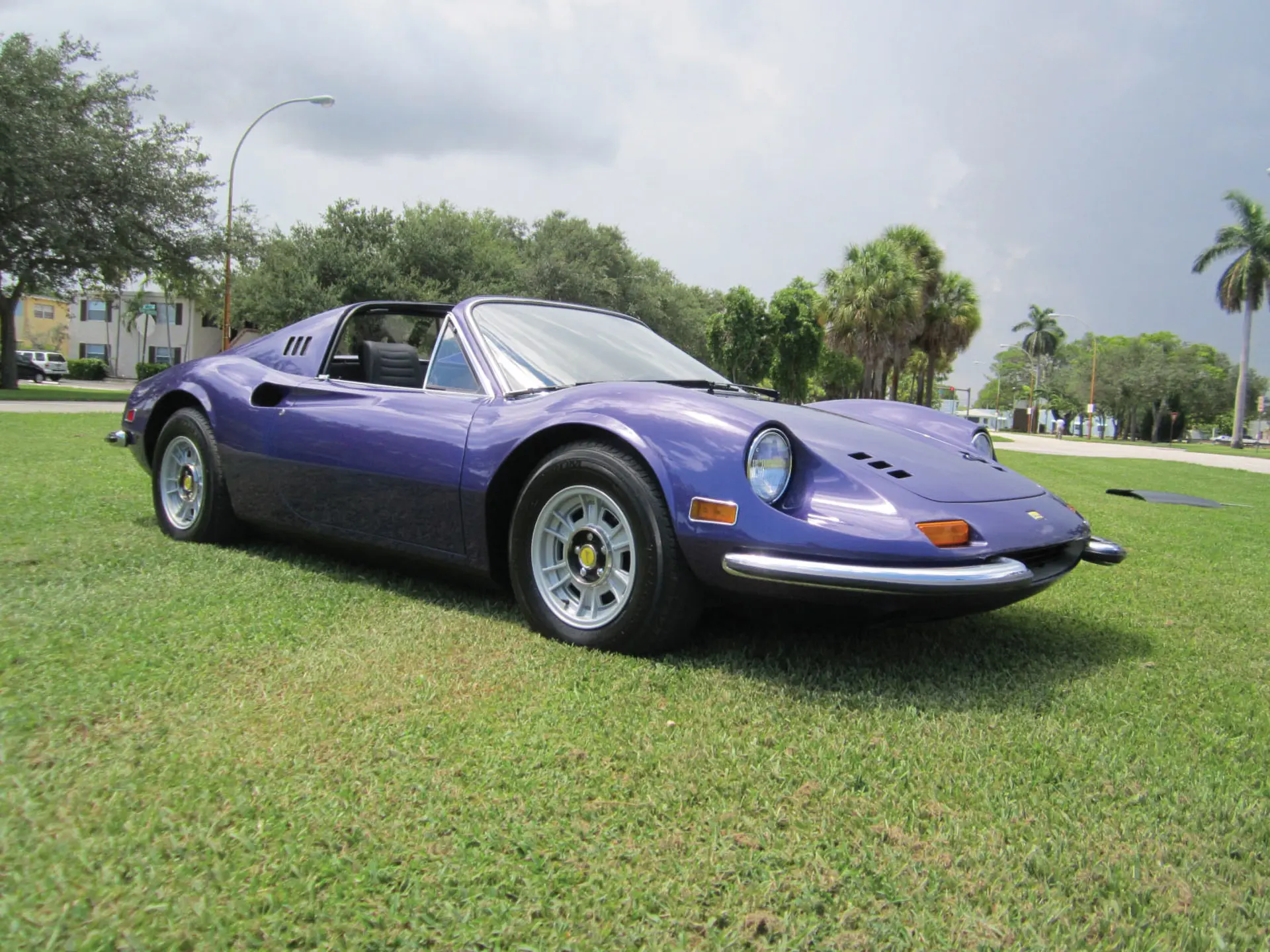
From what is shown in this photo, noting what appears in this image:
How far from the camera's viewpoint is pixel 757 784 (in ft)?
6.43

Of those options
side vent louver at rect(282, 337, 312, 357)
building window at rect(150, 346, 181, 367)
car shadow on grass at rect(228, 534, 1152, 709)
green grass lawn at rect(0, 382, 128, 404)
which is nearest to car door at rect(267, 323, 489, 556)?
car shadow on grass at rect(228, 534, 1152, 709)

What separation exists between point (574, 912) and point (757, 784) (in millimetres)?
599

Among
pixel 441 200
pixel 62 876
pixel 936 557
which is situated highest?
pixel 441 200

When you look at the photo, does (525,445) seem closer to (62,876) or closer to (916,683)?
(916,683)

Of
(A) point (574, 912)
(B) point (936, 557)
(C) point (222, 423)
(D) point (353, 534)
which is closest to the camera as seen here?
(A) point (574, 912)

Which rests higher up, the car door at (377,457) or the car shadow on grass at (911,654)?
the car door at (377,457)

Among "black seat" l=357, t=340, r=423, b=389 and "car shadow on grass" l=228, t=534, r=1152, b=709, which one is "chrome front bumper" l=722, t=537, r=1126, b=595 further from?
"black seat" l=357, t=340, r=423, b=389

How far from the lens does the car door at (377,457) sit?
126 inches

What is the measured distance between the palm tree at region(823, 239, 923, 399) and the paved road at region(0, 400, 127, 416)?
25321mm

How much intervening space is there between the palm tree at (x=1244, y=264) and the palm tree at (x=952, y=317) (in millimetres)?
18698

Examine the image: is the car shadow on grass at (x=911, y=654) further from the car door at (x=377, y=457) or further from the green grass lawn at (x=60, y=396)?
the green grass lawn at (x=60, y=396)

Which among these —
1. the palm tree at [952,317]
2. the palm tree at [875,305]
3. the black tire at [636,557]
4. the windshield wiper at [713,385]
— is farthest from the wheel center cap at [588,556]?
the palm tree at [952,317]

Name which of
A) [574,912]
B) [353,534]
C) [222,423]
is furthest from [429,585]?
[574,912]

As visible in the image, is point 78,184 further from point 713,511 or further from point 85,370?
point 85,370
